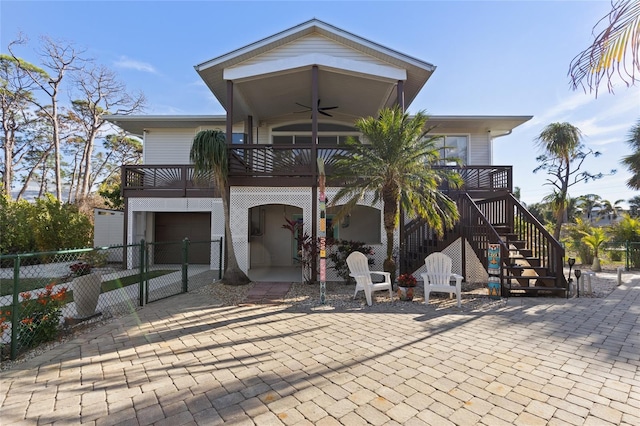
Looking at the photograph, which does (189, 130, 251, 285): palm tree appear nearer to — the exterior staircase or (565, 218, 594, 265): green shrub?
the exterior staircase

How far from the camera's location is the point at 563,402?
272 centimetres

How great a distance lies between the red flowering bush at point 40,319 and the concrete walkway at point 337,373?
1.37 ft

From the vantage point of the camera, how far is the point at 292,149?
30.1 ft

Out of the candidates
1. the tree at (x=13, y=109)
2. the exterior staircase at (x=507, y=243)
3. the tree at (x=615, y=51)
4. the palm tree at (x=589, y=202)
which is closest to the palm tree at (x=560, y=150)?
the exterior staircase at (x=507, y=243)

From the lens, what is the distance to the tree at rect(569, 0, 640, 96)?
94.7 inches

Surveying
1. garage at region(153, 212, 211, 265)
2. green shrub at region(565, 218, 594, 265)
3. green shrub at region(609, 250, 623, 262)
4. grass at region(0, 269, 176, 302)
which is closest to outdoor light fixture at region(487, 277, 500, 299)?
grass at region(0, 269, 176, 302)

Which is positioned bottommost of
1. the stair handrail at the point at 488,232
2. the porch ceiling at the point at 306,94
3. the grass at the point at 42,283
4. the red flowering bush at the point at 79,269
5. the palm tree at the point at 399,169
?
the grass at the point at 42,283

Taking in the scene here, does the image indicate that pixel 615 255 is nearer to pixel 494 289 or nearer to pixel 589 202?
pixel 494 289

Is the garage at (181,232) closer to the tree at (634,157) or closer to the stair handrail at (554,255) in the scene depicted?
the stair handrail at (554,255)

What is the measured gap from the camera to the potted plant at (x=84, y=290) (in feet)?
17.1

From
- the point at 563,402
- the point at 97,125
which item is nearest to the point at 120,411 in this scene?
the point at 563,402

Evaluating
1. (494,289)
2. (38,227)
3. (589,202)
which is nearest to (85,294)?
(494,289)

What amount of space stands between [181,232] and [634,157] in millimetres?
20902

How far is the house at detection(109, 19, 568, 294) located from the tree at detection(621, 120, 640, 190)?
22.5 ft
